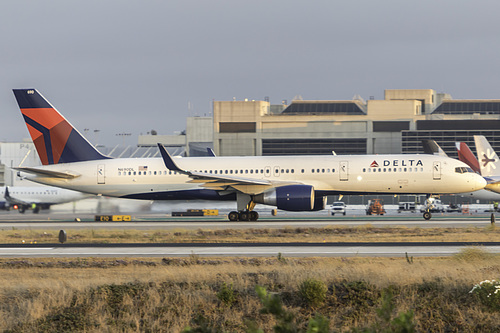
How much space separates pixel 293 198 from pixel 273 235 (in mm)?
9253

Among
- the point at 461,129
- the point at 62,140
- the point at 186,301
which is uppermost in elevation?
the point at 461,129

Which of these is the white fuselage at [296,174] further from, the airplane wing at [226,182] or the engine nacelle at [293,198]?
the engine nacelle at [293,198]

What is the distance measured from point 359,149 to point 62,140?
104029 mm

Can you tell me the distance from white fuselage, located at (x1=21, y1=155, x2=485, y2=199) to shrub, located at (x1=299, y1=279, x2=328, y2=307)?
3168 cm

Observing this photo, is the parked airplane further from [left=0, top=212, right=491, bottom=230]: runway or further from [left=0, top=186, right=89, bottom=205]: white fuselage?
→ [left=0, top=186, right=89, bottom=205]: white fuselage

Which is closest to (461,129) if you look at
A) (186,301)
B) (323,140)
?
(323,140)

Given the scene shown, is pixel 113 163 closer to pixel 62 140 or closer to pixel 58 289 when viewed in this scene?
pixel 62 140

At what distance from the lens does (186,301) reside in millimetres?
19406

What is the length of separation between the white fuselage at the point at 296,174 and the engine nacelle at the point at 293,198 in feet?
6.62

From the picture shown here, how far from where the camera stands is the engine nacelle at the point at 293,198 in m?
48.7

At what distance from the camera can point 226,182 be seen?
5022 centimetres

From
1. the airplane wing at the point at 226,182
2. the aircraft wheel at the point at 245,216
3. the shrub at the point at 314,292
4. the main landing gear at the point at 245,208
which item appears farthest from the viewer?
the aircraft wheel at the point at 245,216

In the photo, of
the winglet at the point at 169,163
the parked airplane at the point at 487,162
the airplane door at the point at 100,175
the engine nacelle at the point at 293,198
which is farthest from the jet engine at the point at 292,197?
the parked airplane at the point at 487,162

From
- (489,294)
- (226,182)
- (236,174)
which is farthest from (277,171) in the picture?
(489,294)
